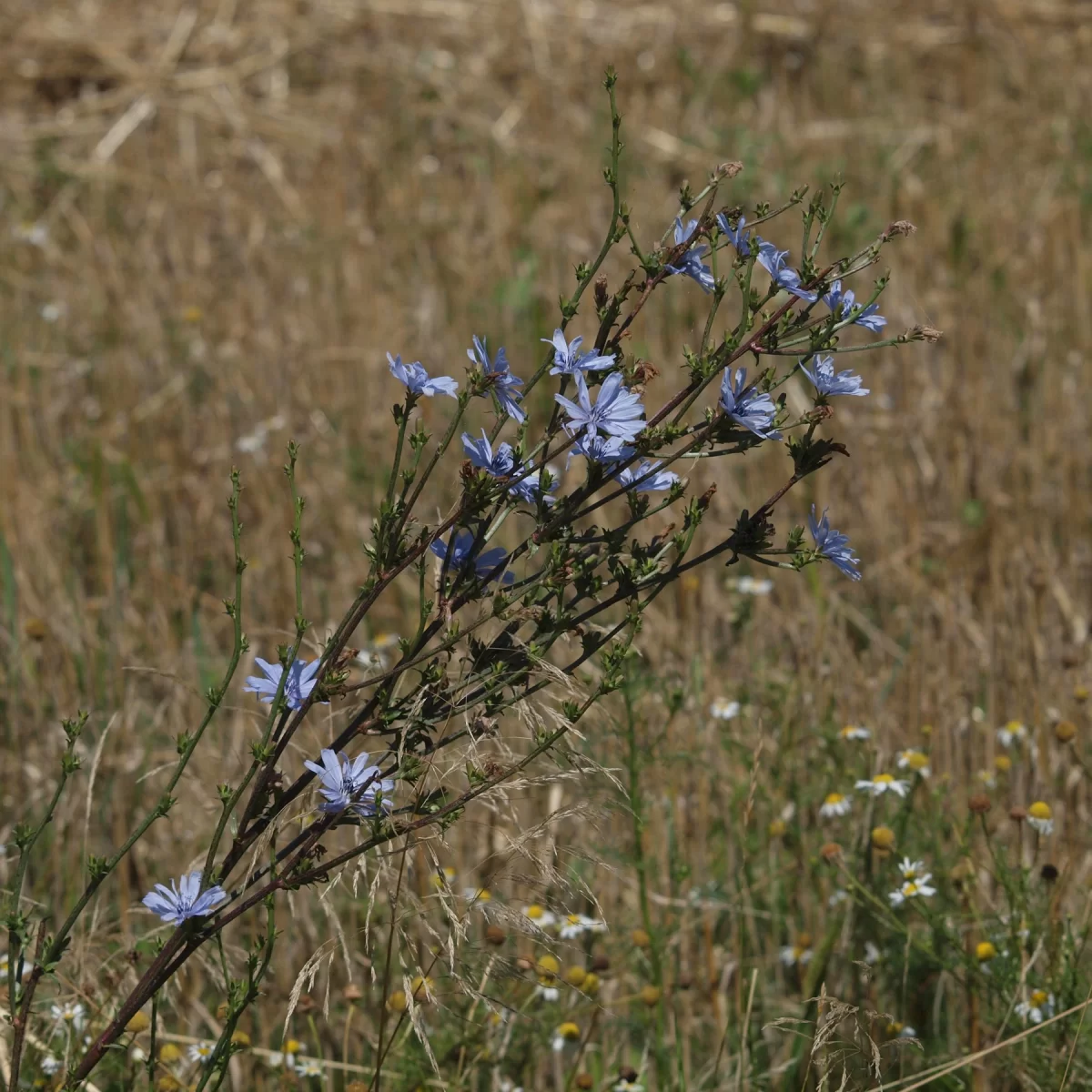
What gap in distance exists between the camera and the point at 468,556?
5.00 feet

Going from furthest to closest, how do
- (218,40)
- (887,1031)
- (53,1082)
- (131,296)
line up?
(218,40)
(131,296)
(887,1031)
(53,1082)

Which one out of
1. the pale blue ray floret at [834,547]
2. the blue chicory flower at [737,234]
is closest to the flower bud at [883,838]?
the pale blue ray floret at [834,547]

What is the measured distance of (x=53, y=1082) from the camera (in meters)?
1.92

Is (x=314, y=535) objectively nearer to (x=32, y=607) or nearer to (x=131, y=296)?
(x=32, y=607)

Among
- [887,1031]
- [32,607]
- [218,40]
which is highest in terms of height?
[218,40]

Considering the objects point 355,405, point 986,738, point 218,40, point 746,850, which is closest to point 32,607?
point 355,405

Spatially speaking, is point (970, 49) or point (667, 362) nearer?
point (667, 362)

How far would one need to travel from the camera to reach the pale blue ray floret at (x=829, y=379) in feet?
4.99

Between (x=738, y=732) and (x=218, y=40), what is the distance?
5.11 m

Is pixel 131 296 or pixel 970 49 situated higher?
pixel 970 49

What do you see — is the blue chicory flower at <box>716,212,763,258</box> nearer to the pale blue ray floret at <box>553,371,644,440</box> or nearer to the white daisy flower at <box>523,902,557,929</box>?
the pale blue ray floret at <box>553,371,644,440</box>

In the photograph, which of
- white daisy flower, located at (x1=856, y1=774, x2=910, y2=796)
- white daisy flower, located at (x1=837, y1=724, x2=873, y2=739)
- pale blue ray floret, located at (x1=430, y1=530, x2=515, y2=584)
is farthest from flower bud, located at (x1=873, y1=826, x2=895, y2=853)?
pale blue ray floret, located at (x1=430, y1=530, x2=515, y2=584)

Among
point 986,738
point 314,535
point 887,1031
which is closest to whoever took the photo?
point 887,1031

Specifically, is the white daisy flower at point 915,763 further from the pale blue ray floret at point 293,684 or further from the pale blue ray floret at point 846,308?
the pale blue ray floret at point 293,684
